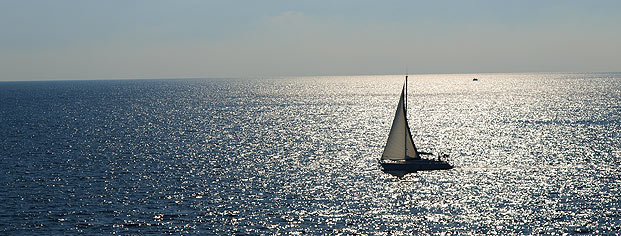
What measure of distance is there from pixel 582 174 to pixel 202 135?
84.8 metres

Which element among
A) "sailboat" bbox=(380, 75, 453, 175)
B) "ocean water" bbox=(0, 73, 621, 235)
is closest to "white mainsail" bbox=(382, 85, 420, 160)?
"sailboat" bbox=(380, 75, 453, 175)

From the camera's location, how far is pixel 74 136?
134m

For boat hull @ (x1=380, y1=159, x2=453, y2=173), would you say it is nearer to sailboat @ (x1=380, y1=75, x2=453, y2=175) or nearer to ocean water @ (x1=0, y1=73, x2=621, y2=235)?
sailboat @ (x1=380, y1=75, x2=453, y2=175)

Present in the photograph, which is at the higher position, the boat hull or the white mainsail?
the white mainsail

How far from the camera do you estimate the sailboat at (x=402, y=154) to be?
88.1 m

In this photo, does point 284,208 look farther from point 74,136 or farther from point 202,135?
point 74,136

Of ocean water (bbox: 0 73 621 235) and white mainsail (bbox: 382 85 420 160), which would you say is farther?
white mainsail (bbox: 382 85 420 160)

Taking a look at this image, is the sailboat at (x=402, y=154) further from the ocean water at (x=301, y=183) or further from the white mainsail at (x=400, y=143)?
the ocean water at (x=301, y=183)

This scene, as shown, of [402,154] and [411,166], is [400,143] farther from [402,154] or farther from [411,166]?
[411,166]

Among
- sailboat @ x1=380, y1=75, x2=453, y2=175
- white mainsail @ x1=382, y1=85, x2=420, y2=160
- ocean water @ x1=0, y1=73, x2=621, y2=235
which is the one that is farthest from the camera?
white mainsail @ x1=382, y1=85, x2=420, y2=160

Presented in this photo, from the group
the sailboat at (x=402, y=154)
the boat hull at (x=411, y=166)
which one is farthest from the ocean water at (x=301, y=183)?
the sailboat at (x=402, y=154)

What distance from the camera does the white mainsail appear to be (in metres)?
88.3

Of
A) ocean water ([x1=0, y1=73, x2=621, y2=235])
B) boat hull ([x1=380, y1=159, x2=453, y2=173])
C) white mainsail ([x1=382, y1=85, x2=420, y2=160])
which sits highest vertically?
white mainsail ([x1=382, y1=85, x2=420, y2=160])

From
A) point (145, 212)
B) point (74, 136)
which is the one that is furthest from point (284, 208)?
point (74, 136)
